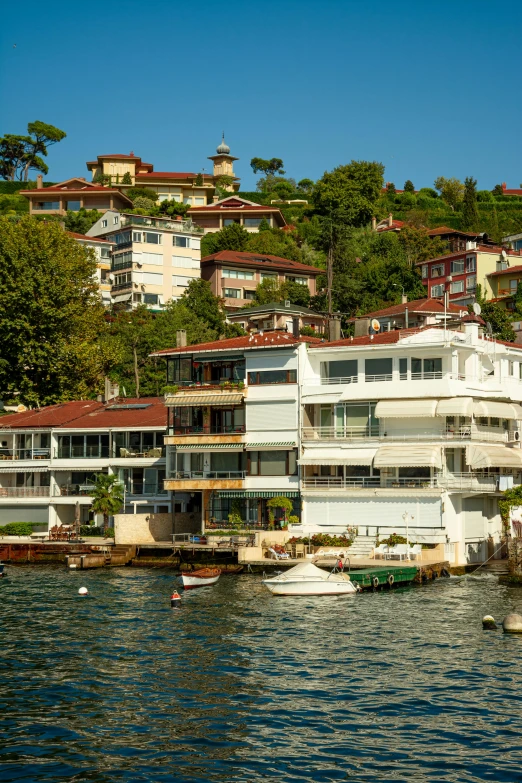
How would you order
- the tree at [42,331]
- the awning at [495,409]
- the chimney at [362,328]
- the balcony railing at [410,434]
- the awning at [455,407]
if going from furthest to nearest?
1. the tree at [42,331]
2. the chimney at [362,328]
3. the awning at [495,409]
4. the balcony railing at [410,434]
5. the awning at [455,407]

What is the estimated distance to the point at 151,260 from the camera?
128 meters

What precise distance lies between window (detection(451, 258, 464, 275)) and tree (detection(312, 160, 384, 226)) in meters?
20.5

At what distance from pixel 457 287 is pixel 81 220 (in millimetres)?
51268

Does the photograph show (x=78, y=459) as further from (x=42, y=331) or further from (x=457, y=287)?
(x=457, y=287)

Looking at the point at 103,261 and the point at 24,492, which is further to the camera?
the point at 103,261

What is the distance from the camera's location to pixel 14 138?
187m

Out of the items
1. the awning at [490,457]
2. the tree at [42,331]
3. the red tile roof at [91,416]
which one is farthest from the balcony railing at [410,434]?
the tree at [42,331]

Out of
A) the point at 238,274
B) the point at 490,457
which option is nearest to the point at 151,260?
the point at 238,274

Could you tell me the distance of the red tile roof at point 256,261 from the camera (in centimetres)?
12962

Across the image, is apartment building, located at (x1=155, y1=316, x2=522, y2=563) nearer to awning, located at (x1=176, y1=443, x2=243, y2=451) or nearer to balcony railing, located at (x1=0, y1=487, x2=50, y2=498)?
awning, located at (x1=176, y1=443, x2=243, y2=451)

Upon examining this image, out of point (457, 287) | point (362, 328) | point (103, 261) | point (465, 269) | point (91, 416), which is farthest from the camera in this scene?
point (103, 261)

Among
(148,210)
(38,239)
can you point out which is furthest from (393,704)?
(148,210)

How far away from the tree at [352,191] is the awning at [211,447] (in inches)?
2979

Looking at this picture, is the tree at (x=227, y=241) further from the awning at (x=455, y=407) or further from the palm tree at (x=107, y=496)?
the awning at (x=455, y=407)
